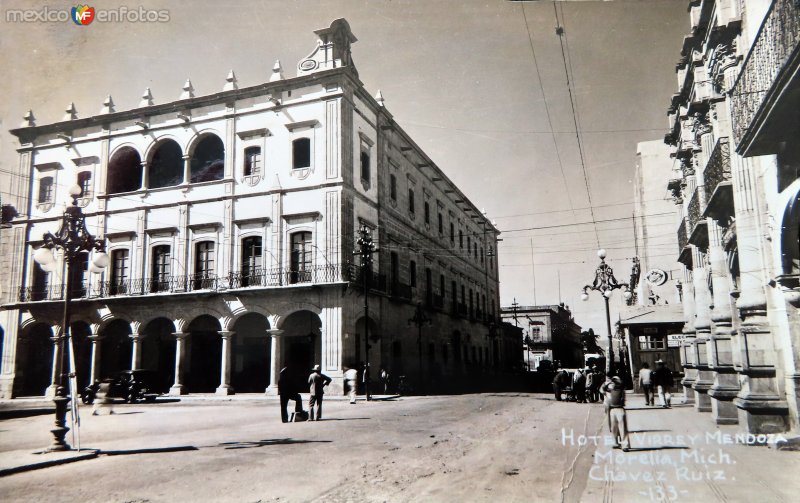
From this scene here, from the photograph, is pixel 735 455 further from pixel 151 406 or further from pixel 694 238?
pixel 151 406

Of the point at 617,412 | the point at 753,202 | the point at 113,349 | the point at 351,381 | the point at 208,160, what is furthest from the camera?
the point at 208,160

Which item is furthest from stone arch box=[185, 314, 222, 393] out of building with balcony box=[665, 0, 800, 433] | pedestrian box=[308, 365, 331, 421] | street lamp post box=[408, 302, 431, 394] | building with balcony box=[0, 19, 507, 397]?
building with balcony box=[665, 0, 800, 433]

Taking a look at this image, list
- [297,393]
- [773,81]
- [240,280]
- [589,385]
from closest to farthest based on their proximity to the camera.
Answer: [773,81], [297,393], [589,385], [240,280]

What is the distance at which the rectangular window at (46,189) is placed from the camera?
515 inches

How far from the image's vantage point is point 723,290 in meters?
12.0

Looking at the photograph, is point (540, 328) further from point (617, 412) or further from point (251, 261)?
point (617, 412)

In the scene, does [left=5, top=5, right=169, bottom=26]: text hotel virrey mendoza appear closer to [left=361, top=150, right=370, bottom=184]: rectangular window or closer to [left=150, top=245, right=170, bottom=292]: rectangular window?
[left=150, top=245, right=170, bottom=292]: rectangular window

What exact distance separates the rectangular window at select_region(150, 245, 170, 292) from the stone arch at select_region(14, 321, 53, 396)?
5518 mm

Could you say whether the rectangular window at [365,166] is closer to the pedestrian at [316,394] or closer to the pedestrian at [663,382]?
the pedestrian at [316,394]

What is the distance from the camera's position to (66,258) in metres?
9.56

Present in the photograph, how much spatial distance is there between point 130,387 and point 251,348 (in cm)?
696

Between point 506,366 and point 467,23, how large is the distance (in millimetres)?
44940

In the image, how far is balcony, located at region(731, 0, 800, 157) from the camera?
576 cm

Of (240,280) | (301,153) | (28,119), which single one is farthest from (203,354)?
(28,119)
